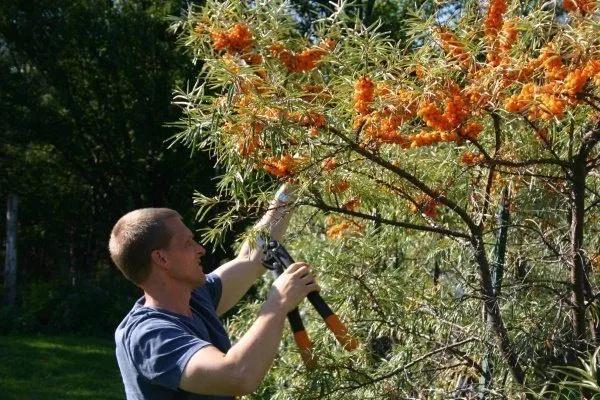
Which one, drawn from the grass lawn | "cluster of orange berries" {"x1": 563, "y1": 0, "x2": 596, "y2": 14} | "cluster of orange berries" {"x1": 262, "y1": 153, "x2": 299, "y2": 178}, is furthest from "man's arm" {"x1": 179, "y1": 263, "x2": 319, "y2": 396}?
the grass lawn

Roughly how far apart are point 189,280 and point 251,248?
0.45m

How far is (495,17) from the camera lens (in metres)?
2.41

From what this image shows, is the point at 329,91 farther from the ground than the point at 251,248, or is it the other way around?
the point at 329,91

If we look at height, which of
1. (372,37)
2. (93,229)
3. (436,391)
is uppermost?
(372,37)

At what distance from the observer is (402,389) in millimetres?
2861

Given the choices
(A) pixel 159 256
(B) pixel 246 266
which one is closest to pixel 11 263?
(B) pixel 246 266

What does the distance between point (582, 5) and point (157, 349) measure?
1437mm

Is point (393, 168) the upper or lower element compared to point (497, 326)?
upper

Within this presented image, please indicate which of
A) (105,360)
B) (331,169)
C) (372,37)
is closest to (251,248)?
(331,169)

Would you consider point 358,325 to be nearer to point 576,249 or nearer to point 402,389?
point 402,389

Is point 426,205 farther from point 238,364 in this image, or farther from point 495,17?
point 238,364

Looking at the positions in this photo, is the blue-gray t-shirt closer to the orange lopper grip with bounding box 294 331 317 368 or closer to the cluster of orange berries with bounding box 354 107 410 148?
the orange lopper grip with bounding box 294 331 317 368

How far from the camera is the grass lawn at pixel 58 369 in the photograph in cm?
783

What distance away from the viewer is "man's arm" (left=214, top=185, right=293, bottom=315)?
272cm
